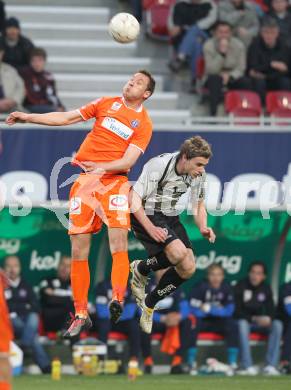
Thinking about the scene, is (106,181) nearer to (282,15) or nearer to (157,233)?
(157,233)

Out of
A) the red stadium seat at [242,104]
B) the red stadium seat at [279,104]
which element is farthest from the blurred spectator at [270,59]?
the red stadium seat at [242,104]

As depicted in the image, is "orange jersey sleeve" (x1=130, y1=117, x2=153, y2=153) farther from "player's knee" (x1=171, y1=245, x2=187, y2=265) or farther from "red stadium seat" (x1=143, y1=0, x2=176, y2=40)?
"red stadium seat" (x1=143, y1=0, x2=176, y2=40)

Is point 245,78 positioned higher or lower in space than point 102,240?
higher

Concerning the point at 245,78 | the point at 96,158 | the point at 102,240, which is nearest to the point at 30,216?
the point at 102,240

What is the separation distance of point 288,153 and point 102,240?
282cm

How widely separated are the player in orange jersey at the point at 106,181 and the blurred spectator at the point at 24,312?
4765 millimetres

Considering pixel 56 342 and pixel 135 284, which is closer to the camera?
pixel 135 284

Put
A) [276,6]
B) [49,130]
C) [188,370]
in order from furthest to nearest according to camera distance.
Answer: [276,6], [188,370], [49,130]

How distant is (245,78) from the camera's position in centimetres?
1858

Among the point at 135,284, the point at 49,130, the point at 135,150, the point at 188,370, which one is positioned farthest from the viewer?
the point at 188,370

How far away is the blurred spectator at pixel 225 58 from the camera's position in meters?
18.5

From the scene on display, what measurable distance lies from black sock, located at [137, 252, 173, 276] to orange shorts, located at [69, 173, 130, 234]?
0.72 metres

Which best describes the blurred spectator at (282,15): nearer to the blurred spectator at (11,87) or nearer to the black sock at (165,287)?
the blurred spectator at (11,87)

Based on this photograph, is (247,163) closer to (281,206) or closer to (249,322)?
(281,206)
